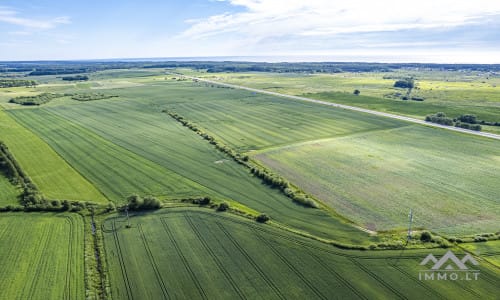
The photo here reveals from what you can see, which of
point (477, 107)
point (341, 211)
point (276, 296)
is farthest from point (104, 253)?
point (477, 107)

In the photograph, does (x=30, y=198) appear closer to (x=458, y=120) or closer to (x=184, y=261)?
(x=184, y=261)

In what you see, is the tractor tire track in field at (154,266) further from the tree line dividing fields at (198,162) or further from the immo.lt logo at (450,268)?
the immo.lt logo at (450,268)

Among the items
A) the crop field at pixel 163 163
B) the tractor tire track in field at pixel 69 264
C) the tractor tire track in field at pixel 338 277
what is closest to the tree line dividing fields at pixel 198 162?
the crop field at pixel 163 163

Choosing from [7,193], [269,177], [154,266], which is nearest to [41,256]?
[154,266]

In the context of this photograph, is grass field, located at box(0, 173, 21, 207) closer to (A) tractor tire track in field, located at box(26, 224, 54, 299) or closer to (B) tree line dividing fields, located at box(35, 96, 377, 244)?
(A) tractor tire track in field, located at box(26, 224, 54, 299)

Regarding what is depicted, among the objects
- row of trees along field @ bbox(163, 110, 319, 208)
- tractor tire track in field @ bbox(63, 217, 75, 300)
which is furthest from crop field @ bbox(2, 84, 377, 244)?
tractor tire track in field @ bbox(63, 217, 75, 300)

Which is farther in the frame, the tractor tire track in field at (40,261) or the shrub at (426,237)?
the shrub at (426,237)

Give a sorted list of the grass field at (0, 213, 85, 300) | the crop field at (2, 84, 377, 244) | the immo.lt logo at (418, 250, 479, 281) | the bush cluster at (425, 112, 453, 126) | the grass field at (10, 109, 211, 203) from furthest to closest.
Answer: the bush cluster at (425, 112, 453, 126) → the grass field at (10, 109, 211, 203) → the crop field at (2, 84, 377, 244) → the immo.lt logo at (418, 250, 479, 281) → the grass field at (0, 213, 85, 300)
